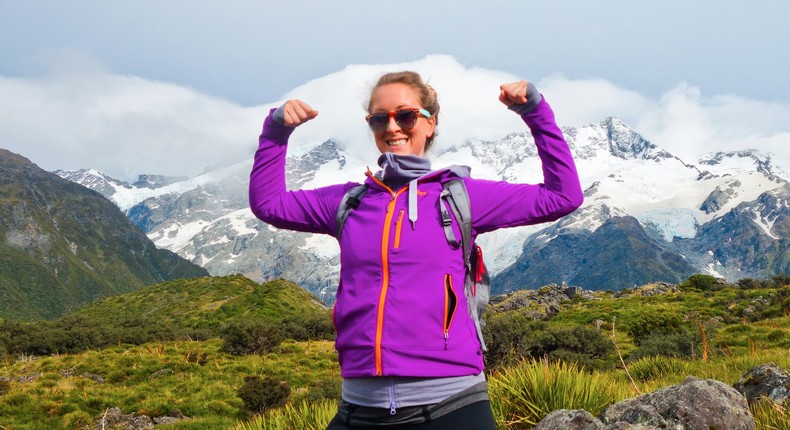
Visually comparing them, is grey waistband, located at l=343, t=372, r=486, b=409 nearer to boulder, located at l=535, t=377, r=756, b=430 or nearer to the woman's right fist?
the woman's right fist

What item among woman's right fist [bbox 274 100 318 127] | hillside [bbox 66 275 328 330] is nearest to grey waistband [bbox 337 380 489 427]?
woman's right fist [bbox 274 100 318 127]

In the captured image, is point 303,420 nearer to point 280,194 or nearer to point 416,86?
point 280,194

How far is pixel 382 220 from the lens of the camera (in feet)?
9.66

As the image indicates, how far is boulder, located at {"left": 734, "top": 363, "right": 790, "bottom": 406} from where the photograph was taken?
601 cm

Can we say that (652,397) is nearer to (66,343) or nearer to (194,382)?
(194,382)

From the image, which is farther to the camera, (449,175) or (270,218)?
(270,218)

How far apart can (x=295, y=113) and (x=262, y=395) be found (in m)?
20.8

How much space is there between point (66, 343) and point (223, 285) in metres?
51.0

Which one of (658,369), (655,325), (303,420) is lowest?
(655,325)

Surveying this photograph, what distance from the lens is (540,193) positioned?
10.2 ft

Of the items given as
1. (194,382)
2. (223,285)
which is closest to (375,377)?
(194,382)

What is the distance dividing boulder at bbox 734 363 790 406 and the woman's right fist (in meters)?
5.77

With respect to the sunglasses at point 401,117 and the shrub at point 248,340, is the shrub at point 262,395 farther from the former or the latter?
the sunglasses at point 401,117

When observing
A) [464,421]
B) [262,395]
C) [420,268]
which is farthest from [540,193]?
[262,395]
